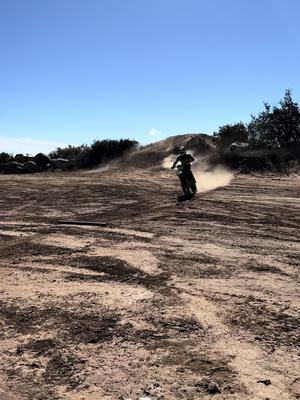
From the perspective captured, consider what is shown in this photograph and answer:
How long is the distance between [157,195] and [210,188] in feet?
9.16

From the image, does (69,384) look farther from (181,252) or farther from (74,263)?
(181,252)

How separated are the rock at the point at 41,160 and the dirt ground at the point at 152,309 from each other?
25.5m

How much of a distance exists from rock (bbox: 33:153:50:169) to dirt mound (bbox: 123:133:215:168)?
635 centimetres

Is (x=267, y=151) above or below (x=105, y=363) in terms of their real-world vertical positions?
above

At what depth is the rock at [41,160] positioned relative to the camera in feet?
126

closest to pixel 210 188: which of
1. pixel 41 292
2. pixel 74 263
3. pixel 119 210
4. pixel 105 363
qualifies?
pixel 119 210

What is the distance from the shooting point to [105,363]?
5.00 metres

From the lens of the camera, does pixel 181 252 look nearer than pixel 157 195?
Yes

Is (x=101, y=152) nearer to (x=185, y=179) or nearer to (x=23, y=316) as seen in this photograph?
(x=185, y=179)

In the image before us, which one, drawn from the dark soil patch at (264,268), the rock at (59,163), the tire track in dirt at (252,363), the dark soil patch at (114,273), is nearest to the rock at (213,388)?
the tire track in dirt at (252,363)

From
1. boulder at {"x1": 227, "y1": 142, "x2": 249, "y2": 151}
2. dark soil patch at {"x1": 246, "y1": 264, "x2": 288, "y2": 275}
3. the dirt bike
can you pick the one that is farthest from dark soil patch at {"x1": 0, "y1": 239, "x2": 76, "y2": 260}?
boulder at {"x1": 227, "y1": 142, "x2": 249, "y2": 151}

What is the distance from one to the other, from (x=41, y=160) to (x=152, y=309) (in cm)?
3364

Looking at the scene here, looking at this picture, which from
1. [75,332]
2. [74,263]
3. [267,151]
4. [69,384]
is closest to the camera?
[69,384]

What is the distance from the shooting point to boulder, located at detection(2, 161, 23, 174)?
121 feet
